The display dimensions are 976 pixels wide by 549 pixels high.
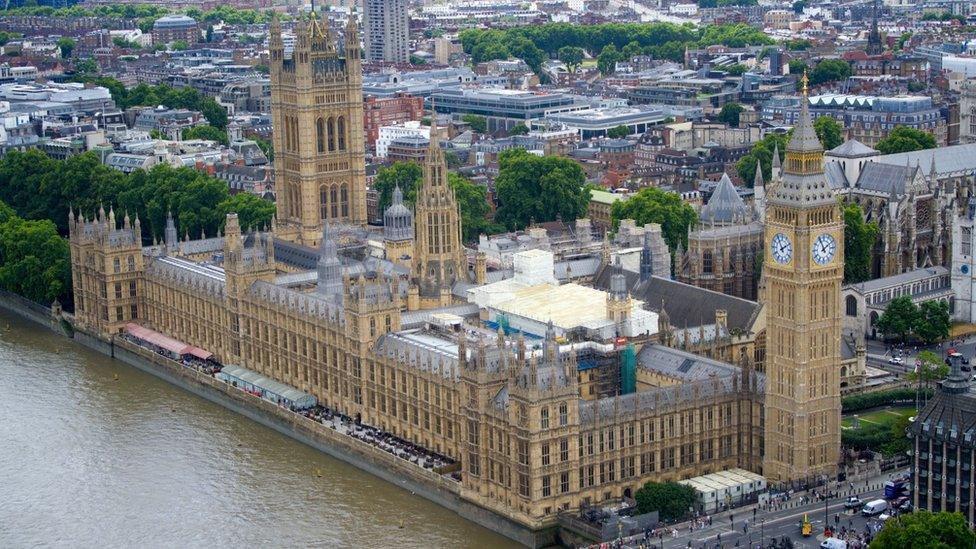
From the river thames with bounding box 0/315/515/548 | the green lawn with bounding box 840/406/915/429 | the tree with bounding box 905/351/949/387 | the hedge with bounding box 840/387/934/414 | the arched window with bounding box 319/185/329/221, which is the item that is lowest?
the river thames with bounding box 0/315/515/548

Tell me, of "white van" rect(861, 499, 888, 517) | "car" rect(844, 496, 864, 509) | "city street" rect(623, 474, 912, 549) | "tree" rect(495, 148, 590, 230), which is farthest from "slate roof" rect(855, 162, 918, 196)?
"white van" rect(861, 499, 888, 517)

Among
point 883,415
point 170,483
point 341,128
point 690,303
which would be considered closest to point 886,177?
point 690,303

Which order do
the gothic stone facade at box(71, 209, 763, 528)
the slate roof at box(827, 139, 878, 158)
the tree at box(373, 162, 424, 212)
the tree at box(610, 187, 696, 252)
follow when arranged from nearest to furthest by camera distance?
the gothic stone facade at box(71, 209, 763, 528) < the slate roof at box(827, 139, 878, 158) < the tree at box(610, 187, 696, 252) < the tree at box(373, 162, 424, 212)

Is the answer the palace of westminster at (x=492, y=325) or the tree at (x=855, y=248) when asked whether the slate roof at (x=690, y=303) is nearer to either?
the palace of westminster at (x=492, y=325)

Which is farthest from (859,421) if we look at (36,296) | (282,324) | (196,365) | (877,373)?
(36,296)

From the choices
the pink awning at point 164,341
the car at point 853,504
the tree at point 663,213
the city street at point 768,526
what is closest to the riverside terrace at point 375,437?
the pink awning at point 164,341

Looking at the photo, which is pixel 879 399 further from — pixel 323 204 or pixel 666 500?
pixel 323 204

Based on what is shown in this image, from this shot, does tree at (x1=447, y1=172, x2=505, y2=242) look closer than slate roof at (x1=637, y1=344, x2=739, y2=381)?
No

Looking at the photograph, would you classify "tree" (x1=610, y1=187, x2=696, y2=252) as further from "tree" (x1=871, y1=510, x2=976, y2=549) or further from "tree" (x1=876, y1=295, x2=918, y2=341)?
"tree" (x1=871, y1=510, x2=976, y2=549)
